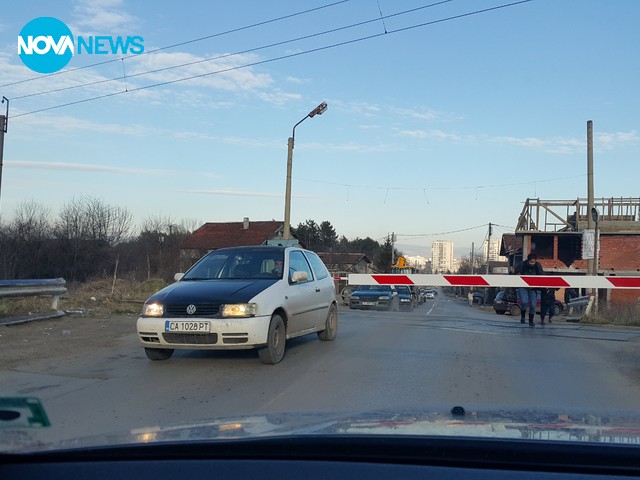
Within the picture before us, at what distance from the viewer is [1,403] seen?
2604 millimetres

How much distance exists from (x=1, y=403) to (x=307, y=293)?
24.8 feet

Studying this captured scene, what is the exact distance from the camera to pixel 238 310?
326 inches

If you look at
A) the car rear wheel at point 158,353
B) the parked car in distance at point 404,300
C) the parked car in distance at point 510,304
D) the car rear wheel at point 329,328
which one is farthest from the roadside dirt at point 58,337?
the parked car in distance at point 510,304

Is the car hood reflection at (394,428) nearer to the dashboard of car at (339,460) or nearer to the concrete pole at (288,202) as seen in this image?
the dashboard of car at (339,460)

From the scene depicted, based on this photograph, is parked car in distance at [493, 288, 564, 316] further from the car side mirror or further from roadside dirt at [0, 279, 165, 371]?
the car side mirror

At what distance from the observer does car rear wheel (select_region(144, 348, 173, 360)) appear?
9031mm

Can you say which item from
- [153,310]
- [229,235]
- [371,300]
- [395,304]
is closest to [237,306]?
[153,310]

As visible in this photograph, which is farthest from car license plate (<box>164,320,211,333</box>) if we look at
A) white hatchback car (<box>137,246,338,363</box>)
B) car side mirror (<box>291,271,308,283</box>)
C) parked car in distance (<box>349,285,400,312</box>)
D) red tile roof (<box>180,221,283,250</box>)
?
red tile roof (<box>180,221,283,250</box>)

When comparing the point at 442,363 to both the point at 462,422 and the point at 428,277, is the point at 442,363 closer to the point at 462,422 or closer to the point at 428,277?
the point at 462,422

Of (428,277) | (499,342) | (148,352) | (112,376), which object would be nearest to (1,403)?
(112,376)

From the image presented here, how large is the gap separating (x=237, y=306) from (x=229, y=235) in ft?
203

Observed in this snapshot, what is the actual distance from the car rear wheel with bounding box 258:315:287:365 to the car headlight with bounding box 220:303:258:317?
1.38 feet

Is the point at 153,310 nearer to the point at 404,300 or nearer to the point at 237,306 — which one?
the point at 237,306

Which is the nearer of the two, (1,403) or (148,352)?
(1,403)
